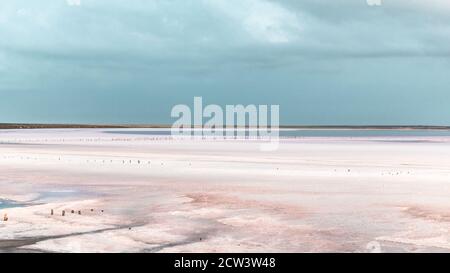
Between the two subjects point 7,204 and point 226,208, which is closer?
point 226,208

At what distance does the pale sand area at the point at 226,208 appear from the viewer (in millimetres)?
12562

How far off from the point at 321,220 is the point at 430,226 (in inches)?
104

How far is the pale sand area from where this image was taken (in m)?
12.6

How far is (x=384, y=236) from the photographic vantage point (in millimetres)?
13203

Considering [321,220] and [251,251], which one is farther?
[321,220]

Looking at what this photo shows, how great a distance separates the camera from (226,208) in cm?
1702

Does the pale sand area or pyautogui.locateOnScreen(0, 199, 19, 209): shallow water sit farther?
pyautogui.locateOnScreen(0, 199, 19, 209): shallow water

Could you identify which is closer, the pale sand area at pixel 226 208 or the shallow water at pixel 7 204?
the pale sand area at pixel 226 208
